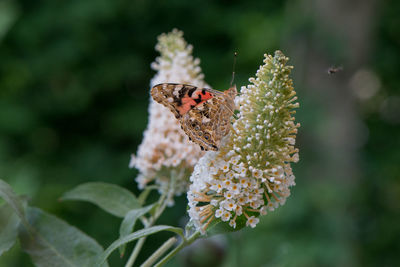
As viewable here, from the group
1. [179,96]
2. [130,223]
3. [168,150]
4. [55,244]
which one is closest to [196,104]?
[179,96]

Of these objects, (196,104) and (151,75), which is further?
(151,75)

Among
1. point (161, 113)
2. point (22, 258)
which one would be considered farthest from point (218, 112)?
point (22, 258)

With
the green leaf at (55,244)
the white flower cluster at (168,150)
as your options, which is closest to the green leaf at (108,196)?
the green leaf at (55,244)

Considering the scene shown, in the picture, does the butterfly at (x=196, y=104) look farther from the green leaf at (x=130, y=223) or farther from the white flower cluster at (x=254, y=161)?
the green leaf at (x=130, y=223)

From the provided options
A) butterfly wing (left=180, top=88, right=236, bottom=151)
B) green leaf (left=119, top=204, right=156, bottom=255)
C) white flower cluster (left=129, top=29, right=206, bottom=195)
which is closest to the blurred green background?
white flower cluster (left=129, top=29, right=206, bottom=195)

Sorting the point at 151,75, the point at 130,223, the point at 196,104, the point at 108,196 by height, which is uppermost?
the point at 151,75

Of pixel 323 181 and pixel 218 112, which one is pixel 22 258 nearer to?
pixel 218 112

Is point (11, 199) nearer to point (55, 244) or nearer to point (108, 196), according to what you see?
point (55, 244)
